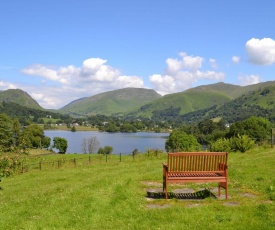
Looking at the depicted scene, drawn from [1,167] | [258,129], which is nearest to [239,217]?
[1,167]

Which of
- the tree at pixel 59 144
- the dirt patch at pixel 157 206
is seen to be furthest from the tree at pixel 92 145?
the dirt patch at pixel 157 206

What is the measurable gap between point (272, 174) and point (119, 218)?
8.49 meters

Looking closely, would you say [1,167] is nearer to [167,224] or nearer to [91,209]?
[91,209]

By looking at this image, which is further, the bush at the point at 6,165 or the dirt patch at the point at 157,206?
the bush at the point at 6,165

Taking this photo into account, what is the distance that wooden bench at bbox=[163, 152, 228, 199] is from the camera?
35.9ft

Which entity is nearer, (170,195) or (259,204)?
(259,204)

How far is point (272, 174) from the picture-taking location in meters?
14.1

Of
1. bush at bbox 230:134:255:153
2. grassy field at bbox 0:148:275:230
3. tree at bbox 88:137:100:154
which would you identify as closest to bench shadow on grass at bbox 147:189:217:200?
grassy field at bbox 0:148:275:230

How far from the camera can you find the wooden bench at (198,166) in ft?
35.9

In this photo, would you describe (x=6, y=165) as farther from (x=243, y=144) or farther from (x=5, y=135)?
(x=5, y=135)

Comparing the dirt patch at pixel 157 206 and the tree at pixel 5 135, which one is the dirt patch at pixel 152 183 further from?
the tree at pixel 5 135

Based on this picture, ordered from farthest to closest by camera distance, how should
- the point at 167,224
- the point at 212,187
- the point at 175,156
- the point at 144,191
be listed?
1. the point at 212,187
2. the point at 144,191
3. the point at 175,156
4. the point at 167,224

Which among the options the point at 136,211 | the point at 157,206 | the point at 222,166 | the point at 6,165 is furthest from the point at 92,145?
the point at 136,211

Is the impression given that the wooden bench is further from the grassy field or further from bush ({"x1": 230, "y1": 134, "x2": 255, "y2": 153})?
bush ({"x1": 230, "y1": 134, "x2": 255, "y2": 153})
